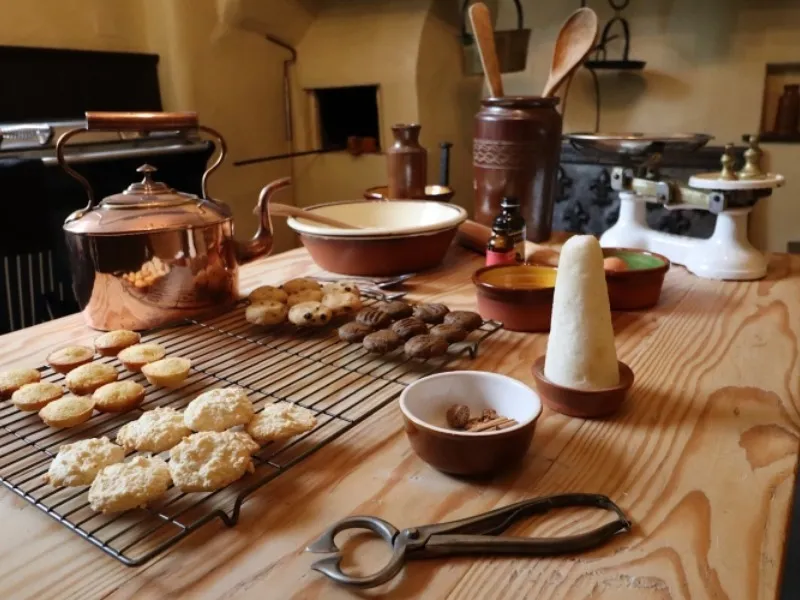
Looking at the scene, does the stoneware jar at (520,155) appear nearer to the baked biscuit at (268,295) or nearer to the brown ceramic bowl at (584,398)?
the baked biscuit at (268,295)

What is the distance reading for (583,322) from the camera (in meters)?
0.63

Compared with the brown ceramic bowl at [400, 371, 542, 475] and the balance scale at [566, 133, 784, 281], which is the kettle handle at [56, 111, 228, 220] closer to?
the brown ceramic bowl at [400, 371, 542, 475]

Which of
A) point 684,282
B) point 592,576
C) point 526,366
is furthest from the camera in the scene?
point 684,282

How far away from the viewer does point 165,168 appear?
214 cm

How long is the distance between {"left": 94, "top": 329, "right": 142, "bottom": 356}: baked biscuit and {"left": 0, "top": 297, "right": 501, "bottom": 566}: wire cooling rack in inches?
0.6

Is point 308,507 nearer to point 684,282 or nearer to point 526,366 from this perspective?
point 526,366

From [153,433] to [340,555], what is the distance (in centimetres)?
22

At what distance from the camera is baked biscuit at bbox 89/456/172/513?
1.53 feet

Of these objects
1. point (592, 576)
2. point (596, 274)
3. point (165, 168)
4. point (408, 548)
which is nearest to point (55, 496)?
point (408, 548)

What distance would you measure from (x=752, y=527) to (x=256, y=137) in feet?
8.46

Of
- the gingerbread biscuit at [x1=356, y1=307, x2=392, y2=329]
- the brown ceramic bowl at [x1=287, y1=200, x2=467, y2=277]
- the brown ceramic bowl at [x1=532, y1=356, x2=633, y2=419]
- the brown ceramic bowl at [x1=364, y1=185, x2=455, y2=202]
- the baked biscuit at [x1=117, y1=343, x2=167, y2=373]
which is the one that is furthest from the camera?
the brown ceramic bowl at [x1=364, y1=185, x2=455, y2=202]

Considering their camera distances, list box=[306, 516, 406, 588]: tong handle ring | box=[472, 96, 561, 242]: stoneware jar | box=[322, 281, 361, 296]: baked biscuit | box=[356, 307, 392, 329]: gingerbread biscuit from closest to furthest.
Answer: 1. box=[306, 516, 406, 588]: tong handle ring
2. box=[356, 307, 392, 329]: gingerbread biscuit
3. box=[322, 281, 361, 296]: baked biscuit
4. box=[472, 96, 561, 242]: stoneware jar

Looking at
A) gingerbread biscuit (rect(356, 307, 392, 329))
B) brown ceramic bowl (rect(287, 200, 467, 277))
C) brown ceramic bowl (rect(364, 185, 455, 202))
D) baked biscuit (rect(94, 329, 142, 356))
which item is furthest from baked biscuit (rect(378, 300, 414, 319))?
brown ceramic bowl (rect(364, 185, 455, 202))

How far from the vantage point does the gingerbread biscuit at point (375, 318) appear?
2.73ft
